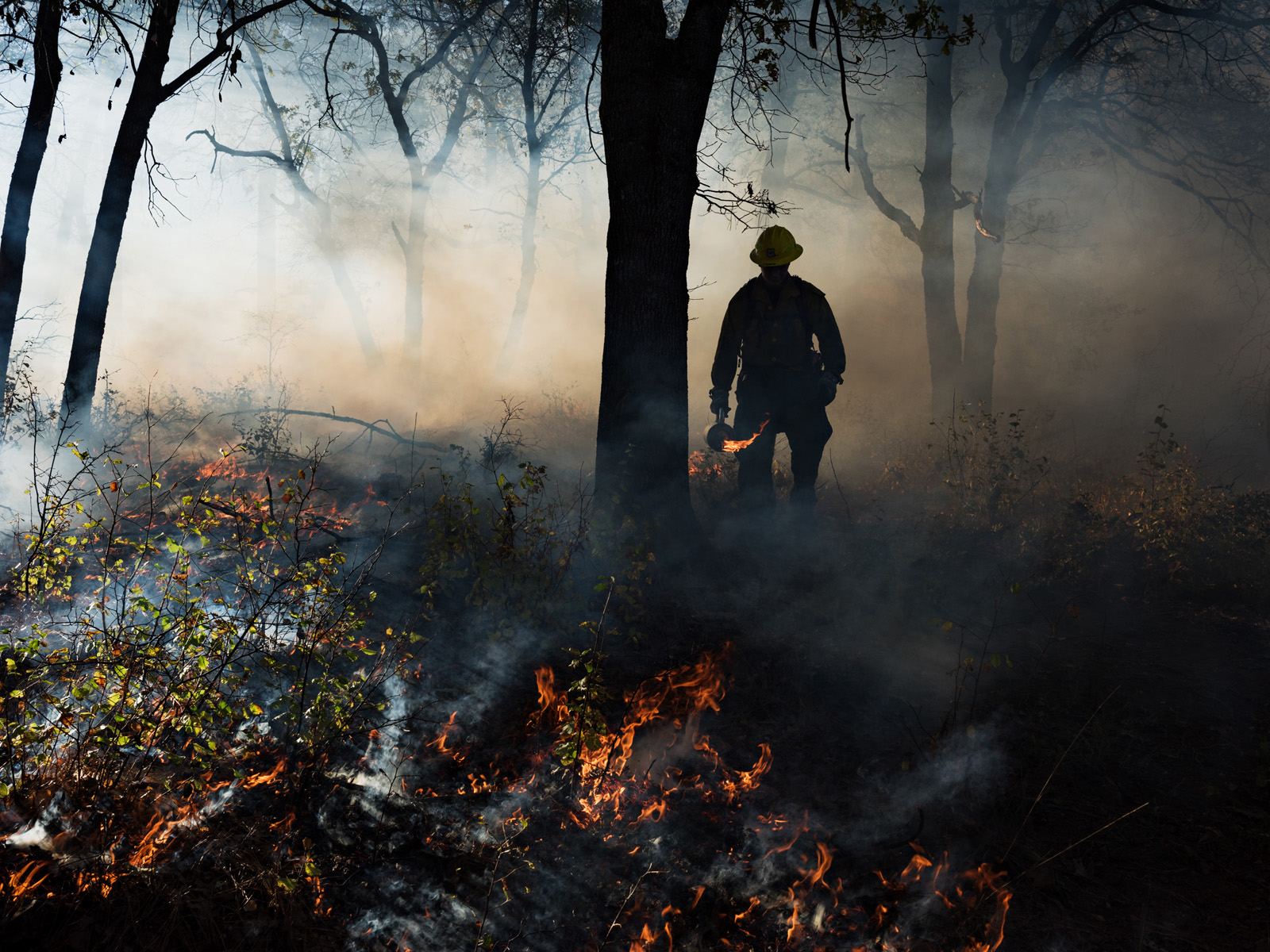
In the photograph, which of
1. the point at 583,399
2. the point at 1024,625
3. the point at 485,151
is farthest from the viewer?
the point at 485,151

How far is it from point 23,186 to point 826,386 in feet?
24.4

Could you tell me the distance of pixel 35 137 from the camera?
607cm

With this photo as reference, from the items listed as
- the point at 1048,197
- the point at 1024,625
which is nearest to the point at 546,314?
the point at 1048,197

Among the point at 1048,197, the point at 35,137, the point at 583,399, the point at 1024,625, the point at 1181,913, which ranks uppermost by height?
the point at 1048,197

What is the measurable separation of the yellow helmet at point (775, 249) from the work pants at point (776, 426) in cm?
90

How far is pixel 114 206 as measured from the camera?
6.71 m

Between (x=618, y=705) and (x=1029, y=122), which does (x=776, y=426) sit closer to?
(x=618, y=705)

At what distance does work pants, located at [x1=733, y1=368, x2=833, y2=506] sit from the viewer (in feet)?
19.4

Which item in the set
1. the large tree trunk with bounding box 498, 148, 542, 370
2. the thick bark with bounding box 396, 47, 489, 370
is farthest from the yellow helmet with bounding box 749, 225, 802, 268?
the large tree trunk with bounding box 498, 148, 542, 370

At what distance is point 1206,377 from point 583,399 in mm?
11699

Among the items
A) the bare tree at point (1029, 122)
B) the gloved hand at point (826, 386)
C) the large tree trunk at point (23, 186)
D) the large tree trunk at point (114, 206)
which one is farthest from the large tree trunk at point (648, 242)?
the bare tree at point (1029, 122)

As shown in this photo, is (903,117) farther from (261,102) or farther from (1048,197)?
(261,102)

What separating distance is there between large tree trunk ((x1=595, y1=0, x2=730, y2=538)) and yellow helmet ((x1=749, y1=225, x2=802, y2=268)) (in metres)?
0.71

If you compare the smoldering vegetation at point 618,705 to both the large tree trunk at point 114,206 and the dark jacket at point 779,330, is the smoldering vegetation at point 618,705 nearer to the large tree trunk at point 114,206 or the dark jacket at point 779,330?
the large tree trunk at point 114,206
